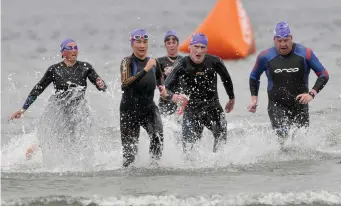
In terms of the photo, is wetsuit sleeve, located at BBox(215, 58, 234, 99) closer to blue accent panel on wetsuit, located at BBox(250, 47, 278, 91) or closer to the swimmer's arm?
the swimmer's arm

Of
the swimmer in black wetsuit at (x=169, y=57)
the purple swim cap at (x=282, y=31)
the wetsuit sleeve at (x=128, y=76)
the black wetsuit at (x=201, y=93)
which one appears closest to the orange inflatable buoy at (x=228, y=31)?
the swimmer in black wetsuit at (x=169, y=57)

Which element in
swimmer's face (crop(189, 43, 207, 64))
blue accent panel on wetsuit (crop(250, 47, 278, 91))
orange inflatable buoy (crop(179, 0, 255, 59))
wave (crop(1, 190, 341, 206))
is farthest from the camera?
orange inflatable buoy (crop(179, 0, 255, 59))

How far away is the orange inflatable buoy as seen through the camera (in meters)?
22.9

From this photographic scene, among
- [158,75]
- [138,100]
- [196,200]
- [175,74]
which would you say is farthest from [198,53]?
[196,200]

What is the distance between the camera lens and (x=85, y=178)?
11258 mm

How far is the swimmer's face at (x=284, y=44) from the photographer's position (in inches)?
497

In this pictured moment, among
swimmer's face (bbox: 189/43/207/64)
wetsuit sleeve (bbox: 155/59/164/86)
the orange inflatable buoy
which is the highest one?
the orange inflatable buoy

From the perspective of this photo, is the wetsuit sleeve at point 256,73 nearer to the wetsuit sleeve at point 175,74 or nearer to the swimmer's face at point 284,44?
the swimmer's face at point 284,44

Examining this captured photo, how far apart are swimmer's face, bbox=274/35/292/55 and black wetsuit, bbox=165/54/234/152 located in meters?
0.84

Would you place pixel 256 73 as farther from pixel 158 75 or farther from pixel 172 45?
pixel 172 45

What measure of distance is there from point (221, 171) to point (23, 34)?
19905mm

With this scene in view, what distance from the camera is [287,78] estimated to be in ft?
41.7

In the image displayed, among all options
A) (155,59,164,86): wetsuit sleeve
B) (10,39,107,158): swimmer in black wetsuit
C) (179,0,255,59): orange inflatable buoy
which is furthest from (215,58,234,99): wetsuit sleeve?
(179,0,255,59): orange inflatable buoy

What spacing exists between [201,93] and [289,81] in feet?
3.98
